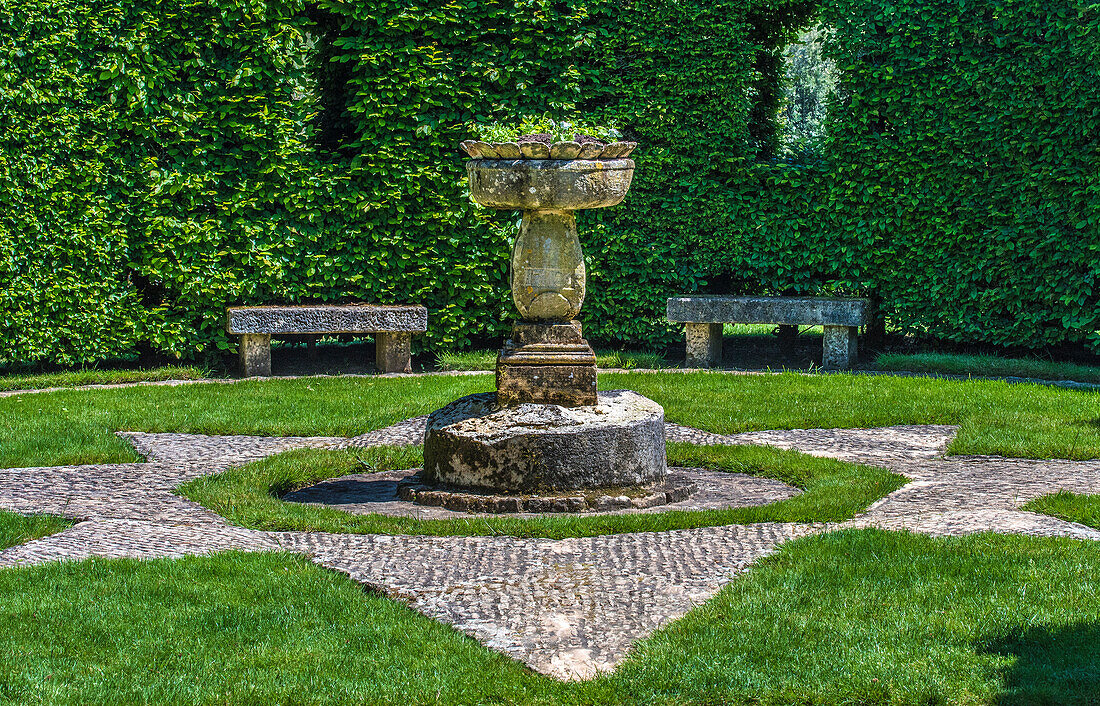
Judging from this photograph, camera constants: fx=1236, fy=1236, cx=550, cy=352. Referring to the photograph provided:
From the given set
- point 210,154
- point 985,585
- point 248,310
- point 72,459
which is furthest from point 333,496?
point 210,154

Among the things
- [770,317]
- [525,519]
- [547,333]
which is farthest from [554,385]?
[770,317]

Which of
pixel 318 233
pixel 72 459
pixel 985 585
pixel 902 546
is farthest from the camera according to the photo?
pixel 318 233

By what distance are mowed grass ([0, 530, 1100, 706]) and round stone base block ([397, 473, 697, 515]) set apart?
1568mm

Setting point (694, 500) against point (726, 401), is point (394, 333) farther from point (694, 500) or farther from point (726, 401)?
point (694, 500)

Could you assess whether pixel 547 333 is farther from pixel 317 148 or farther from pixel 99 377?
pixel 317 148

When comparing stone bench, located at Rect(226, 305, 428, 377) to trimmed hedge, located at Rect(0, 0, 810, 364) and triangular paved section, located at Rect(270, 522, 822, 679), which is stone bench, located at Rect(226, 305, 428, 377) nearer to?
trimmed hedge, located at Rect(0, 0, 810, 364)

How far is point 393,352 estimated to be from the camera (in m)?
12.3

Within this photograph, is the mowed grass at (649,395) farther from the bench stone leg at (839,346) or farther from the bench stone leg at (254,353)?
the bench stone leg at (839,346)

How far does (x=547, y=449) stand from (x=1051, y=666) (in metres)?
3.31

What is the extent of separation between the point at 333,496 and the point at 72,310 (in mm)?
5329

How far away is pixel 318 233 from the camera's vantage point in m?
12.3

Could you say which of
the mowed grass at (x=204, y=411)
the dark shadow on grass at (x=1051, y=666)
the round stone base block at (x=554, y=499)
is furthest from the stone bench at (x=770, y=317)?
the dark shadow on grass at (x=1051, y=666)

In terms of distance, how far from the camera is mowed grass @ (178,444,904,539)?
6.32 m

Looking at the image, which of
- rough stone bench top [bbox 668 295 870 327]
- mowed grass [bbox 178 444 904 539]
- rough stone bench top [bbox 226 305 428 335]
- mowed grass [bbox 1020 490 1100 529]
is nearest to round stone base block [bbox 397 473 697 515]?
mowed grass [bbox 178 444 904 539]
